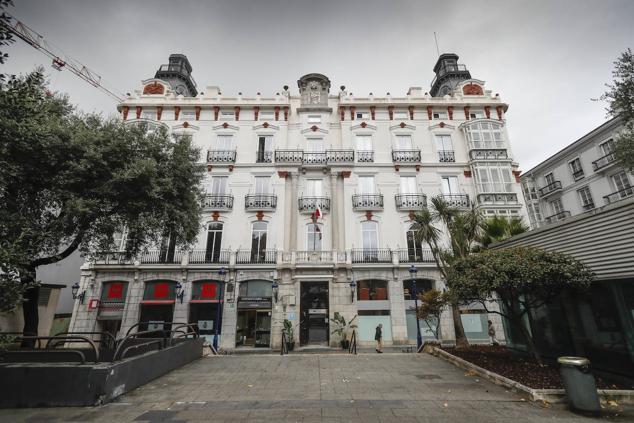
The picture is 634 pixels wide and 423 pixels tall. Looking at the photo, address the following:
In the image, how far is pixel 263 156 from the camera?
2361 centimetres

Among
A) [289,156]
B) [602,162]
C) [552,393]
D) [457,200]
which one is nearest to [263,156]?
[289,156]

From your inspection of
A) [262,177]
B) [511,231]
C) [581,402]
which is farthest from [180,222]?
[511,231]

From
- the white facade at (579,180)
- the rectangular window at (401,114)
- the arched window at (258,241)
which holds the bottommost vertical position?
the arched window at (258,241)

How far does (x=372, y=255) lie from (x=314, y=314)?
227 inches

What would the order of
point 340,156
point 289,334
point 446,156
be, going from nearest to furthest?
point 289,334 < point 340,156 < point 446,156

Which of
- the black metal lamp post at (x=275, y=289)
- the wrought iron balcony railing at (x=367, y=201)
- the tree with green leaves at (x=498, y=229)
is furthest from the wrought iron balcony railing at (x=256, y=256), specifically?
the tree with green leaves at (x=498, y=229)

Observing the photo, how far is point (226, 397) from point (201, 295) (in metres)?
13.8

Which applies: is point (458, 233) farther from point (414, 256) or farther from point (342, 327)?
point (342, 327)

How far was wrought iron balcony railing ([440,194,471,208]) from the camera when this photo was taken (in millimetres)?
21750

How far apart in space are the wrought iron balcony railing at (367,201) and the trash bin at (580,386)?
51.8 ft

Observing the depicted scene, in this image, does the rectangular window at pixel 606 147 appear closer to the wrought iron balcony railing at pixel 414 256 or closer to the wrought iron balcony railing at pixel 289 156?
the wrought iron balcony railing at pixel 414 256

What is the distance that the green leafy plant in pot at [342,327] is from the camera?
18.5 meters

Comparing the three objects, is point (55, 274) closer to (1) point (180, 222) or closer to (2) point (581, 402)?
(1) point (180, 222)

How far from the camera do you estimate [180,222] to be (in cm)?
1398
